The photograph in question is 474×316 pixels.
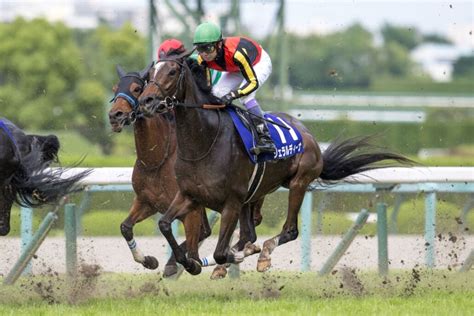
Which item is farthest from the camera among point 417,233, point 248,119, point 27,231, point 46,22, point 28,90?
point 46,22

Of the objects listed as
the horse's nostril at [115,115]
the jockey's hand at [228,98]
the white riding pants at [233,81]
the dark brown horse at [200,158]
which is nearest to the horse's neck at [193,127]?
the dark brown horse at [200,158]

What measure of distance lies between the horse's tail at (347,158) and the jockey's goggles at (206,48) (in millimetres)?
1637

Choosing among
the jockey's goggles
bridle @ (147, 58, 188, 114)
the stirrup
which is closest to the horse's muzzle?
bridle @ (147, 58, 188, 114)

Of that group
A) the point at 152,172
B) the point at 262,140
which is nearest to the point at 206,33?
the point at 262,140

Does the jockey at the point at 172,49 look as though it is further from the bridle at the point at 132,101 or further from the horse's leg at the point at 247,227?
the horse's leg at the point at 247,227

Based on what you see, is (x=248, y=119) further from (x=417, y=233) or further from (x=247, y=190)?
(x=417, y=233)

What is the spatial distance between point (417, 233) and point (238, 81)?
277 centimetres

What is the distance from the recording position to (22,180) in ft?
25.4

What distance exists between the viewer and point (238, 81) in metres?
7.10

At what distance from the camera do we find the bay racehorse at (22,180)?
7691mm

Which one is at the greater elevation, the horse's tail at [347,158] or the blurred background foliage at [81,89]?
the horse's tail at [347,158]

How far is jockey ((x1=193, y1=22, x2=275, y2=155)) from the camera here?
21.2 feet

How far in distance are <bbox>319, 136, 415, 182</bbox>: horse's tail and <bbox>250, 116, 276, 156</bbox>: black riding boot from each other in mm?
999

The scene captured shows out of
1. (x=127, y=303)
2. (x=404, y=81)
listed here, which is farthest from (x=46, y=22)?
(x=127, y=303)
